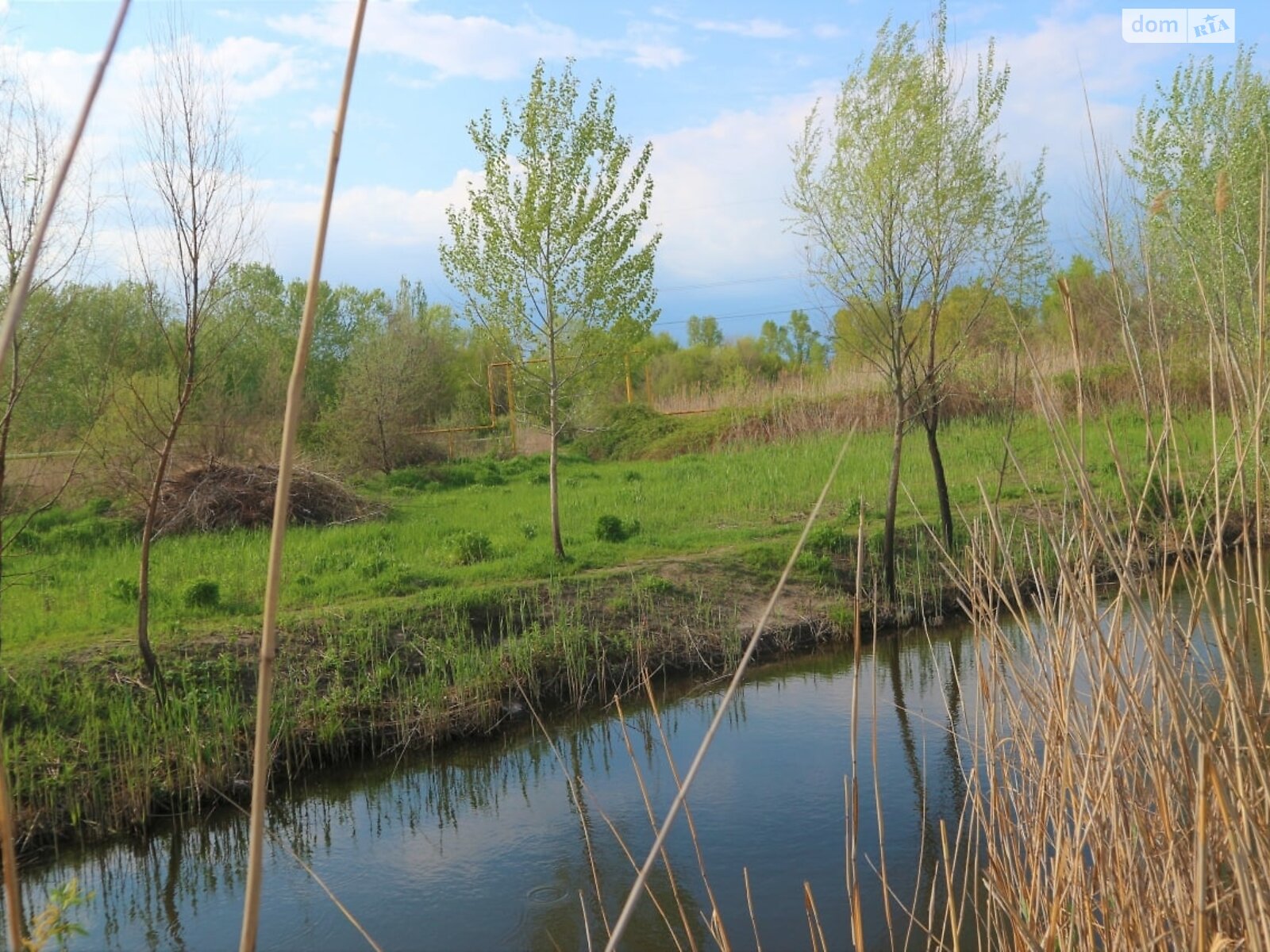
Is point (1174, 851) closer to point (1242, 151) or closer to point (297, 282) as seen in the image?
point (1242, 151)

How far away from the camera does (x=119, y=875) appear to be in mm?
5992

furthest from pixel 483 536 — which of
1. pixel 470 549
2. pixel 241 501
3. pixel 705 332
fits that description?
pixel 705 332

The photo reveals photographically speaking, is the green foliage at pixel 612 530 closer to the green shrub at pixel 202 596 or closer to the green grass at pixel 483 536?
the green grass at pixel 483 536

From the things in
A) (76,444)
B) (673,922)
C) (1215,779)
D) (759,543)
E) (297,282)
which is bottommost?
(673,922)

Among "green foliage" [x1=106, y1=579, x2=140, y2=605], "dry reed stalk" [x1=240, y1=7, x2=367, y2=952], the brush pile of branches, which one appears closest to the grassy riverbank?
"green foliage" [x1=106, y1=579, x2=140, y2=605]

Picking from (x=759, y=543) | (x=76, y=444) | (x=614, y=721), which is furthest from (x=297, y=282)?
(x=614, y=721)

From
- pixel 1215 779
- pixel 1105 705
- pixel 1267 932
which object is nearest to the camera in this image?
pixel 1215 779

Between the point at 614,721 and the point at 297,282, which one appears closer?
the point at 614,721

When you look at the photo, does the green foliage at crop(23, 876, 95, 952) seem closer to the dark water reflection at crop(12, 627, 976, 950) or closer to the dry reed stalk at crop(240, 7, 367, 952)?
the dry reed stalk at crop(240, 7, 367, 952)

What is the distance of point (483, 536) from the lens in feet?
36.4

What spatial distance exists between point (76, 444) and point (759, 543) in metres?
8.79

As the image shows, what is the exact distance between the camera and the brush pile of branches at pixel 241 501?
12797 millimetres

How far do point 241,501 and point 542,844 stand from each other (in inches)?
328

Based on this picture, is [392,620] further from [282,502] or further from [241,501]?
[282,502]
